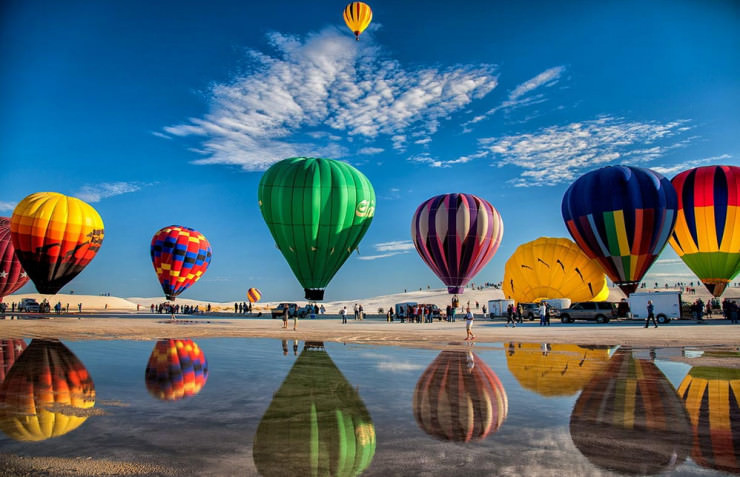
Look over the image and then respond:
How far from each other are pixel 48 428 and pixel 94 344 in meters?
12.9

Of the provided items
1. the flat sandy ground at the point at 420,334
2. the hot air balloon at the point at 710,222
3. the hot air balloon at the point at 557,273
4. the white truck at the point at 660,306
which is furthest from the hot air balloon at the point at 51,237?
the hot air balloon at the point at 710,222

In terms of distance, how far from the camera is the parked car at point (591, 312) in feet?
117

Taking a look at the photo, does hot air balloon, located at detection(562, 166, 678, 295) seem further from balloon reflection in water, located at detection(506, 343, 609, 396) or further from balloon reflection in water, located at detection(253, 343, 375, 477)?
balloon reflection in water, located at detection(253, 343, 375, 477)

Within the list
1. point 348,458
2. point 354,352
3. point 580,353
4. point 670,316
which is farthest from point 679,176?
point 348,458

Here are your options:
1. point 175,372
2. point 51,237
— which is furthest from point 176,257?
point 175,372

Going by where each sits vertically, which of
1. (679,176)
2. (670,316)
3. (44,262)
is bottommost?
(670,316)

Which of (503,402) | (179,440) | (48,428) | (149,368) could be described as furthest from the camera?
(149,368)

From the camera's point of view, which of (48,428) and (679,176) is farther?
(679,176)

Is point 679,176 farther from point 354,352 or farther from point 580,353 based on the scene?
point 354,352

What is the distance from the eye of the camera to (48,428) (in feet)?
19.2

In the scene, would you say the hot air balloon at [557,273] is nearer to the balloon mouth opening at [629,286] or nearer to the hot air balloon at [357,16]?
the balloon mouth opening at [629,286]

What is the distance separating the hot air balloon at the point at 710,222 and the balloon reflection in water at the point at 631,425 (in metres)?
37.6

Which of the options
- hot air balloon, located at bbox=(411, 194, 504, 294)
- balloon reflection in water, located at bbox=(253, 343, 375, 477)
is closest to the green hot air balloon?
hot air balloon, located at bbox=(411, 194, 504, 294)

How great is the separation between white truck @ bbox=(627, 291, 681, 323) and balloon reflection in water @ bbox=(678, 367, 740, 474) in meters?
26.8
